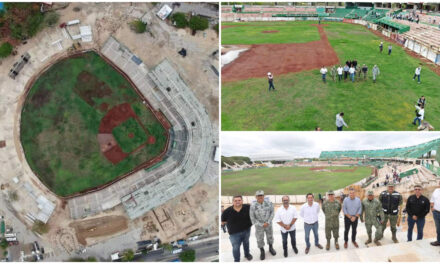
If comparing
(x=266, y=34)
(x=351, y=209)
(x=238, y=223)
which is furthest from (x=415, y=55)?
(x=238, y=223)

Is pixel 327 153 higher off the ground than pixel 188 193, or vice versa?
pixel 327 153

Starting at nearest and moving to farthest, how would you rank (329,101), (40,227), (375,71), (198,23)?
(329,101) < (375,71) < (40,227) < (198,23)

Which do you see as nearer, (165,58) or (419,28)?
(165,58)

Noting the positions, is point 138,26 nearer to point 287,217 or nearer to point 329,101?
point 329,101

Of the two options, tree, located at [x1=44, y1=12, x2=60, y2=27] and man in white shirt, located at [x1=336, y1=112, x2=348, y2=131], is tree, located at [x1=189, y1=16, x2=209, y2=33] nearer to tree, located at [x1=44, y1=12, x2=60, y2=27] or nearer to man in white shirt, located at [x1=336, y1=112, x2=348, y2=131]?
tree, located at [x1=44, y1=12, x2=60, y2=27]

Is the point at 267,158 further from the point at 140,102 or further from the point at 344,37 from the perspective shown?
the point at 344,37

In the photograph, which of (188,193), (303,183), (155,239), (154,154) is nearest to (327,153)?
(303,183)

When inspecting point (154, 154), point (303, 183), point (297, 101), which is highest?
point (297, 101)
